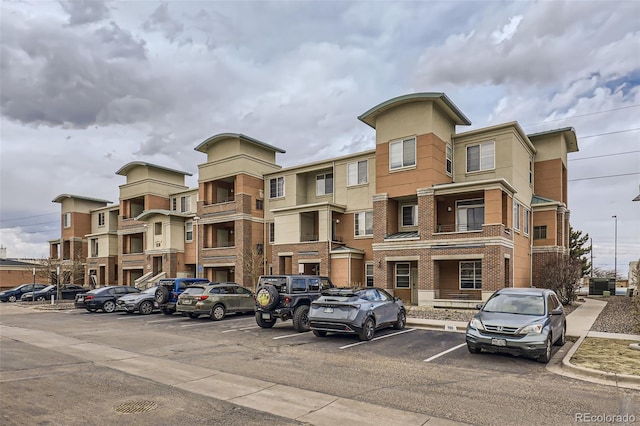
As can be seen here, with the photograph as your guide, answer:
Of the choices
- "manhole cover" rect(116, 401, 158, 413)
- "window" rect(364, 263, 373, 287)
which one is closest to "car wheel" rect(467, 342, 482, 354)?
"manhole cover" rect(116, 401, 158, 413)

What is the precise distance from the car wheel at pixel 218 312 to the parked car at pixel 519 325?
39.4 ft

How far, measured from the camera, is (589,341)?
12820 mm

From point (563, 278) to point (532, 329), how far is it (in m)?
18.1

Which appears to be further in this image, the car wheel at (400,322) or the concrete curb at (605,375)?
the car wheel at (400,322)

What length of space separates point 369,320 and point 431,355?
8.30ft

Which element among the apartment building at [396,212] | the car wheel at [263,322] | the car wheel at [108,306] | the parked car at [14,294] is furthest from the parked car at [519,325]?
the parked car at [14,294]

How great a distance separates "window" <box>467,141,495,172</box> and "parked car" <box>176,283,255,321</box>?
51.2ft

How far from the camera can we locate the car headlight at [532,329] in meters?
10.1

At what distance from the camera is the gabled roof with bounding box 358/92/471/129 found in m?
25.5

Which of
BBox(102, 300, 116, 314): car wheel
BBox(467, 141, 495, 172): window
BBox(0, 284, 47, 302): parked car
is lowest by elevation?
BBox(0, 284, 47, 302): parked car

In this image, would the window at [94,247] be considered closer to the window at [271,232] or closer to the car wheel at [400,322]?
the window at [271,232]

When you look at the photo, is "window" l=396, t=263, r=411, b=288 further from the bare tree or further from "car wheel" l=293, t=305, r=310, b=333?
"car wheel" l=293, t=305, r=310, b=333

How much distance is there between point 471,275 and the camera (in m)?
25.1

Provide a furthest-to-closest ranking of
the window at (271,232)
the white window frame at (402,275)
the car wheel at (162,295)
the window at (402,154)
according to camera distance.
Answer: the window at (271,232)
the white window frame at (402,275)
the window at (402,154)
the car wheel at (162,295)
